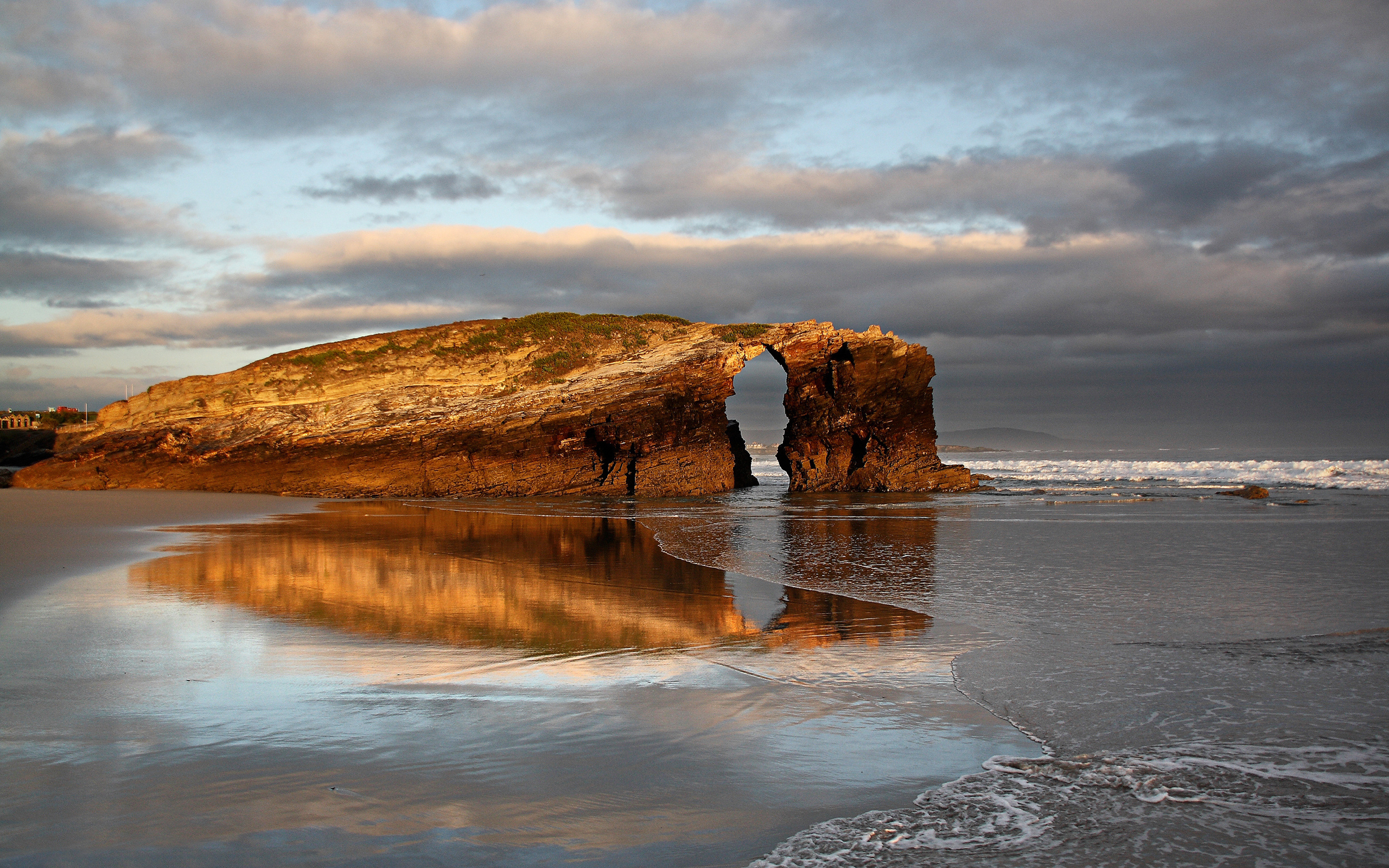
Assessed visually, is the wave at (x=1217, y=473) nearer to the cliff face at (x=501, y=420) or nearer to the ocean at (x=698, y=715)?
the cliff face at (x=501, y=420)

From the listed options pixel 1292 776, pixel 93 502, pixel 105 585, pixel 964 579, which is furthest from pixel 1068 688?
pixel 93 502

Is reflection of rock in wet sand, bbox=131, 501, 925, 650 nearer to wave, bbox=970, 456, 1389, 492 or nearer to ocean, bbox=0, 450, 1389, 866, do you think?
ocean, bbox=0, 450, 1389, 866

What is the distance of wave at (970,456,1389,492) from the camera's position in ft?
105

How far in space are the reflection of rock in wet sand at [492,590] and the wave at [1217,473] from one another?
27627 millimetres

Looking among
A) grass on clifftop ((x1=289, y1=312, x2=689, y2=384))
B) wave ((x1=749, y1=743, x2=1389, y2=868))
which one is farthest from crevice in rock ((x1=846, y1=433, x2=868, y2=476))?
wave ((x1=749, y1=743, x2=1389, y2=868))

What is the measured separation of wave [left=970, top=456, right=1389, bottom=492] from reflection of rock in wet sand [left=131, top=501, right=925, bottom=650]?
27.6m

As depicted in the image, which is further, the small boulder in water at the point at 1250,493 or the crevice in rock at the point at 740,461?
the crevice in rock at the point at 740,461

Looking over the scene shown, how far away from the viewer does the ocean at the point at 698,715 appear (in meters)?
2.93

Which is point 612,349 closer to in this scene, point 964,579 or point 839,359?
point 839,359

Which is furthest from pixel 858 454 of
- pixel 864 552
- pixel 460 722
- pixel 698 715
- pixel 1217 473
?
pixel 460 722

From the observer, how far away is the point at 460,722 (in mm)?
4109

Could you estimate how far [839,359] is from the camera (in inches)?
1126

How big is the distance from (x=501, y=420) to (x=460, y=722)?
22288 millimetres

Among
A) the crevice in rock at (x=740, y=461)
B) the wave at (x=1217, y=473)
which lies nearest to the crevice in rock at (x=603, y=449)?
the crevice in rock at (x=740, y=461)
